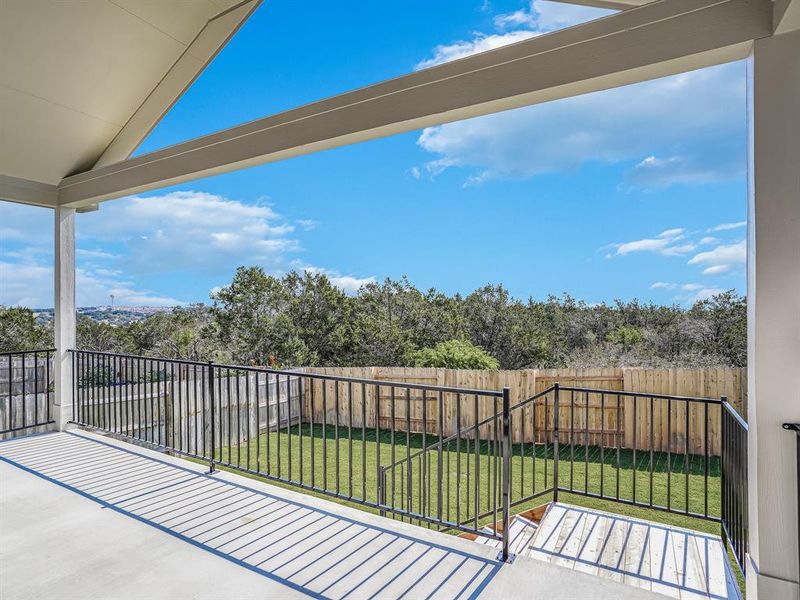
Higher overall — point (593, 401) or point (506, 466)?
point (506, 466)

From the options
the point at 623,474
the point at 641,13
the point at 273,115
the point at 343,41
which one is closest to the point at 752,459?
the point at 641,13

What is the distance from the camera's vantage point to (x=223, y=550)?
8.08ft

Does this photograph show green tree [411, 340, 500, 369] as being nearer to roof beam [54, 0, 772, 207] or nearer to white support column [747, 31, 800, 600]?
roof beam [54, 0, 772, 207]

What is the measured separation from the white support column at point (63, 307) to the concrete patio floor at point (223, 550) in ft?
5.02

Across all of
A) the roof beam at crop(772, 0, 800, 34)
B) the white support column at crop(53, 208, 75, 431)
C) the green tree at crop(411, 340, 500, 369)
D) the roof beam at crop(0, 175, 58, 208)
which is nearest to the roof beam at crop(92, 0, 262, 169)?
the roof beam at crop(0, 175, 58, 208)

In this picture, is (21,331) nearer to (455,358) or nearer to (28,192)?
(28,192)

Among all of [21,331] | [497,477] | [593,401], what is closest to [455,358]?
[593,401]

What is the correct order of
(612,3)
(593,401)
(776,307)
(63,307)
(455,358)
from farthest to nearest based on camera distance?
1. (455,358)
2. (593,401)
3. (63,307)
4. (612,3)
5. (776,307)

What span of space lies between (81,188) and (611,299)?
1448cm

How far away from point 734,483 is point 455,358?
7185mm

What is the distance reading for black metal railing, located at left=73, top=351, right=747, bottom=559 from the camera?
2916mm

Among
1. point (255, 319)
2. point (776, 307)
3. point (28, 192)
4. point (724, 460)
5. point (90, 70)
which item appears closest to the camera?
point (776, 307)

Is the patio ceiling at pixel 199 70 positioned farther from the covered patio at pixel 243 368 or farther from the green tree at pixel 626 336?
the green tree at pixel 626 336

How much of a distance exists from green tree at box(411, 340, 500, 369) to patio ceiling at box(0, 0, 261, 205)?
22.6 ft
